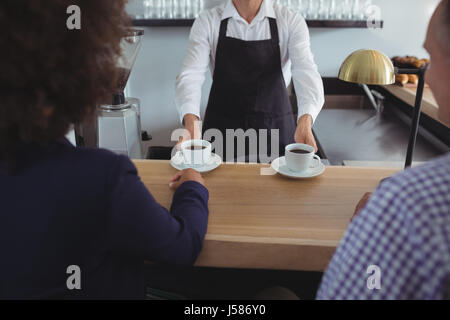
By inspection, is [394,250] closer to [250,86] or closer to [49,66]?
[49,66]

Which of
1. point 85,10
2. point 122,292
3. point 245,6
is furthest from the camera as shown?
point 245,6

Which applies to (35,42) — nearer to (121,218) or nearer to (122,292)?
(121,218)

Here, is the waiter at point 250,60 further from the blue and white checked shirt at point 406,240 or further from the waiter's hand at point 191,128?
the blue and white checked shirt at point 406,240

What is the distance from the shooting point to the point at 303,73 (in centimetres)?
185

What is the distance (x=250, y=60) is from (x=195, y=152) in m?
0.92

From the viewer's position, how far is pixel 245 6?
6.46 ft

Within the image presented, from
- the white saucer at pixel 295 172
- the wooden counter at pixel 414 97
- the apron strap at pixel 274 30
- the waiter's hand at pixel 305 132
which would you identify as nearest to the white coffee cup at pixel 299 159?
the white saucer at pixel 295 172

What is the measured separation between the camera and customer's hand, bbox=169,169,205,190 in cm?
109

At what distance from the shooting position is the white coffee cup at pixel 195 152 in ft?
4.21

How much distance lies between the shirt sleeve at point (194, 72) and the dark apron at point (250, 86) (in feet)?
0.30

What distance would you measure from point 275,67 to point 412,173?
1.57 metres

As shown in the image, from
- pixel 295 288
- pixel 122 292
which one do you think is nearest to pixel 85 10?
pixel 122 292

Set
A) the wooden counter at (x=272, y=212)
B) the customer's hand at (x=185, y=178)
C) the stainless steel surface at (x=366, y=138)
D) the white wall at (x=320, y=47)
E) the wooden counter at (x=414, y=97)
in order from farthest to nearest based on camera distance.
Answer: the white wall at (x=320, y=47) < the wooden counter at (x=414, y=97) < the stainless steel surface at (x=366, y=138) < the customer's hand at (x=185, y=178) < the wooden counter at (x=272, y=212)

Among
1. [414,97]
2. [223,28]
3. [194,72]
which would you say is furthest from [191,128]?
[414,97]
